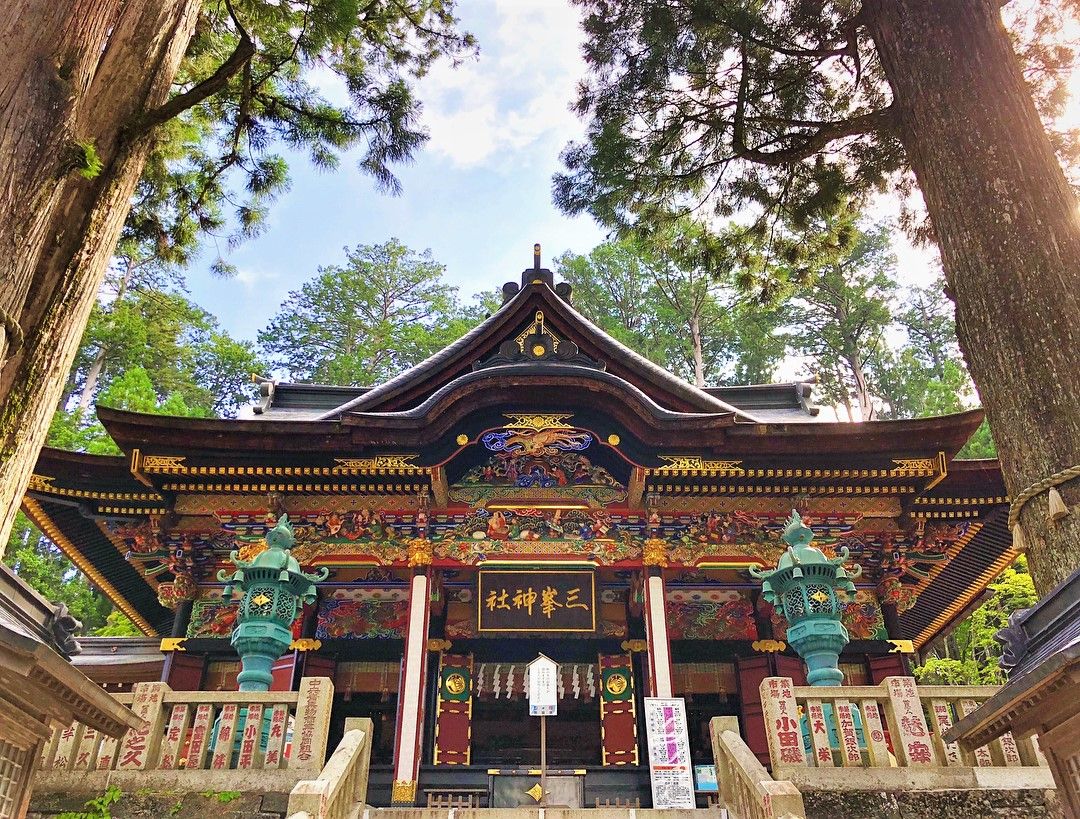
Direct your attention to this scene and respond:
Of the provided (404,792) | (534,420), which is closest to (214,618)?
(404,792)

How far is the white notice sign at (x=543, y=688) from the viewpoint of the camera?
6605 millimetres

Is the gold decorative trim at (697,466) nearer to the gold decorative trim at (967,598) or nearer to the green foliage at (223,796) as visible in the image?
the gold decorative trim at (967,598)

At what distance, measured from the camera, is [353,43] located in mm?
8312

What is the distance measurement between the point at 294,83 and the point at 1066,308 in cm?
689

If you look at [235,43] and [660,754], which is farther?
[235,43]

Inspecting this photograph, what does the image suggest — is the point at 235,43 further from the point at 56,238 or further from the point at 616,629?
the point at 616,629

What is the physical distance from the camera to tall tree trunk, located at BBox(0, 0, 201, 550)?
3.92 meters

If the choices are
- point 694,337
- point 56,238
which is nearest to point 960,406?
point 694,337

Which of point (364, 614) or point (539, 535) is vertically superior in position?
point (539, 535)

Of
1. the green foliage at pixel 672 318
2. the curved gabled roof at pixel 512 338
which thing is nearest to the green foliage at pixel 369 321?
the green foliage at pixel 672 318

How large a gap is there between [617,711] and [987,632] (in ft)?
38.0

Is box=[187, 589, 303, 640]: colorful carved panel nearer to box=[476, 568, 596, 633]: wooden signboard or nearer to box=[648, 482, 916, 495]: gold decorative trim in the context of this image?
box=[476, 568, 596, 633]: wooden signboard

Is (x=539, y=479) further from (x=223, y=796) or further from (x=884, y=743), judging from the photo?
(x=223, y=796)

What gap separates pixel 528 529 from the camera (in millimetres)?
9711
